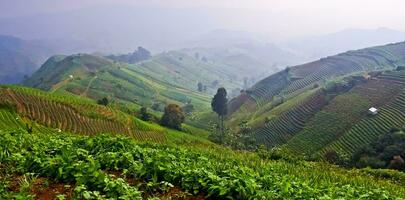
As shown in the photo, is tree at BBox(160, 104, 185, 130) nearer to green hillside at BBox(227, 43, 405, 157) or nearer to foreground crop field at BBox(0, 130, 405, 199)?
green hillside at BBox(227, 43, 405, 157)

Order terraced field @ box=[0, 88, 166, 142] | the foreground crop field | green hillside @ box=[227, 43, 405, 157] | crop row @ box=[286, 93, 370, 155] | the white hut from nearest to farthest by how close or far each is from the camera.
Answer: the foreground crop field < terraced field @ box=[0, 88, 166, 142] < green hillside @ box=[227, 43, 405, 157] < crop row @ box=[286, 93, 370, 155] < the white hut

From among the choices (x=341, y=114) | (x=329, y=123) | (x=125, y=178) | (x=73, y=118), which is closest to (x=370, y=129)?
(x=329, y=123)

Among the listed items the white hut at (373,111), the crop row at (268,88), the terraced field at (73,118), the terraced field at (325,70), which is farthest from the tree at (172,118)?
the crop row at (268,88)

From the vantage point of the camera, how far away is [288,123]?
10431cm

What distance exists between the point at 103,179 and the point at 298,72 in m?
171

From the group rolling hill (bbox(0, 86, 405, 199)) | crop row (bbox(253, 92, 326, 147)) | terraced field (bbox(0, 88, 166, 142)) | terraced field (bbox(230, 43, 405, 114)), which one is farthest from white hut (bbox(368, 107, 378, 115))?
rolling hill (bbox(0, 86, 405, 199))

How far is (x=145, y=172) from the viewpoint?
1241 centimetres

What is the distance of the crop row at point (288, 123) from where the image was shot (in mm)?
98688

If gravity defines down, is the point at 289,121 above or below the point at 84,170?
below

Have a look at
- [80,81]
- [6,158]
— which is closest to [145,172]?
[6,158]

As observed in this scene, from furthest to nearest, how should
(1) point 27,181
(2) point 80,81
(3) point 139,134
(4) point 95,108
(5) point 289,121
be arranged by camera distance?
1. (2) point 80,81
2. (5) point 289,121
3. (4) point 95,108
4. (3) point 139,134
5. (1) point 27,181

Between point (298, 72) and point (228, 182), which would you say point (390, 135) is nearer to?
point (228, 182)

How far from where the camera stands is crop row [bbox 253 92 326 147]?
324 ft

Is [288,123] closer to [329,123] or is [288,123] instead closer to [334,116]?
[334,116]
